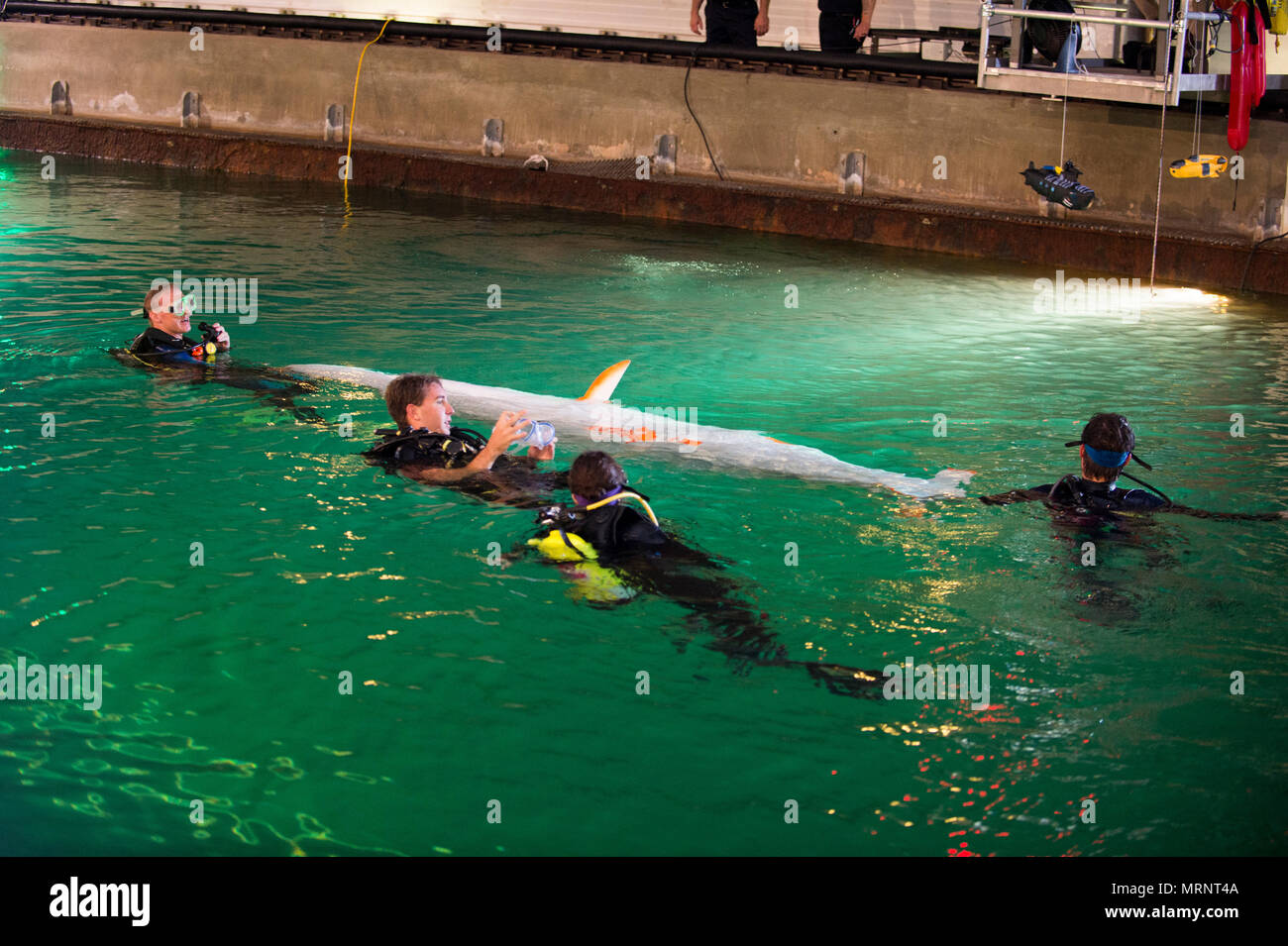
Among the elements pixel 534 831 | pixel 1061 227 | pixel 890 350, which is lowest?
pixel 534 831

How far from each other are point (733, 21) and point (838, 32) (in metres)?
1.55

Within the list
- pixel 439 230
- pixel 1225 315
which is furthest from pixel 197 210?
pixel 1225 315

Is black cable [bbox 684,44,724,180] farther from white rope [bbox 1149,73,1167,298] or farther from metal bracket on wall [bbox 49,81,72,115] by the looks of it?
metal bracket on wall [bbox 49,81,72,115]

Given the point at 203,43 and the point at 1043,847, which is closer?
the point at 1043,847

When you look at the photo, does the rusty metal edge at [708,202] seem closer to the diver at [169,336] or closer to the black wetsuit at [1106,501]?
the black wetsuit at [1106,501]

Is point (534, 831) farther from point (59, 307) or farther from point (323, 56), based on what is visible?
point (323, 56)

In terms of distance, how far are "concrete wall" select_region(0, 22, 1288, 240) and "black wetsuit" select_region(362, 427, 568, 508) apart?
10471 mm

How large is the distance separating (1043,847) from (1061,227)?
1216cm

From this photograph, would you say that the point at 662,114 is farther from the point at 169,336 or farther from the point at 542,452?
the point at 542,452

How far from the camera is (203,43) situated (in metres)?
22.0

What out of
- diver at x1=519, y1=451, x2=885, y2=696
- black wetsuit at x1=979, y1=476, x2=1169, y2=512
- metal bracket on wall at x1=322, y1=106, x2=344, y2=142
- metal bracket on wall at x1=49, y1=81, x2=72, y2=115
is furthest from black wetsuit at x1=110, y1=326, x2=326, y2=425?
metal bracket on wall at x1=49, y1=81, x2=72, y2=115

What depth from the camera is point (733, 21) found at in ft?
61.2

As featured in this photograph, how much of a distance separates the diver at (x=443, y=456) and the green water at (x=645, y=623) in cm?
15

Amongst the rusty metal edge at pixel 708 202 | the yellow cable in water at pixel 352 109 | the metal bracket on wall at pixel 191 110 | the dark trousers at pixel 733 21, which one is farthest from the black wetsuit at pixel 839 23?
the metal bracket on wall at pixel 191 110
